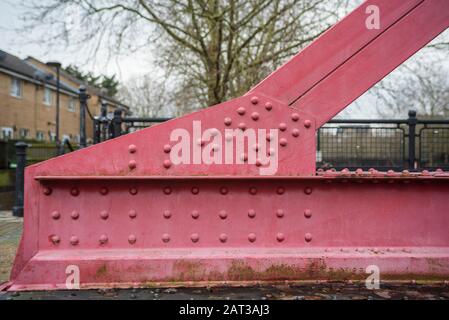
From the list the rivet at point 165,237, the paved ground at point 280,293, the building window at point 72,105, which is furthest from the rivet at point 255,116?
the building window at point 72,105

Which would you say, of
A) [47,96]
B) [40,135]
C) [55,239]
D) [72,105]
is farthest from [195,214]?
[72,105]

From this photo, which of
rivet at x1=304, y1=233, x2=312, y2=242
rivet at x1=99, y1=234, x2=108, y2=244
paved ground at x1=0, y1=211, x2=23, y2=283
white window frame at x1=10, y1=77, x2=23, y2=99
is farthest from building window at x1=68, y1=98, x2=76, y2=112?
rivet at x1=304, y1=233, x2=312, y2=242

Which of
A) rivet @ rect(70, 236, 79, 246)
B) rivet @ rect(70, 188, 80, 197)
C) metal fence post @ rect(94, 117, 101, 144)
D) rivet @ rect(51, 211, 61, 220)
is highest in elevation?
metal fence post @ rect(94, 117, 101, 144)

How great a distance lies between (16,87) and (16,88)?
0.31 feet

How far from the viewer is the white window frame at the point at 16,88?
31.6 meters

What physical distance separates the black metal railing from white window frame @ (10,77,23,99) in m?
29.2

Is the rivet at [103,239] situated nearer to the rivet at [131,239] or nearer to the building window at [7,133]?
the rivet at [131,239]

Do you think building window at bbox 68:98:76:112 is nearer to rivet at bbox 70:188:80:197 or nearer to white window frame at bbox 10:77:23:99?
white window frame at bbox 10:77:23:99

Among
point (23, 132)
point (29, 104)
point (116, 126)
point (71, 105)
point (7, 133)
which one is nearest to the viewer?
point (116, 126)

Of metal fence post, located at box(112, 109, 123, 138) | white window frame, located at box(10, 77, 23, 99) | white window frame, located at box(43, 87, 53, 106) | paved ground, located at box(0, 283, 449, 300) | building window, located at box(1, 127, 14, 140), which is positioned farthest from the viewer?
white window frame, located at box(43, 87, 53, 106)

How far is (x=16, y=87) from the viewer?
32438mm

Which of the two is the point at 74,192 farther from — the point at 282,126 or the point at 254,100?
the point at 282,126

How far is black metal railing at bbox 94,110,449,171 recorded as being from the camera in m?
6.47

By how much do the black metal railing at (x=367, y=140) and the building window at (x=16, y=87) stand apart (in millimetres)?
29329
